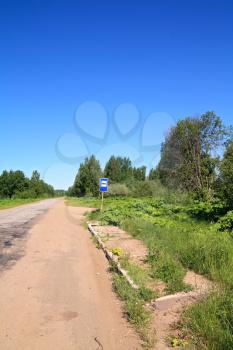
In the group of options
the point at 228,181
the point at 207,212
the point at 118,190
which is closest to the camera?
the point at 228,181

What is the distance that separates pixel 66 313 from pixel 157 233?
24.4 feet

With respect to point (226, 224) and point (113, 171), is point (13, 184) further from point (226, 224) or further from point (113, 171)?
point (226, 224)

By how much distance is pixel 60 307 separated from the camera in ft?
19.6

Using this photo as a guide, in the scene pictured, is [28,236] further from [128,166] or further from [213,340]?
[128,166]

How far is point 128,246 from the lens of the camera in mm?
11727

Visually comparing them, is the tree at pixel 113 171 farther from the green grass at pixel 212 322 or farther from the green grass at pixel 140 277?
the green grass at pixel 212 322

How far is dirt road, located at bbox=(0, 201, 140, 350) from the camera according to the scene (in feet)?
15.3

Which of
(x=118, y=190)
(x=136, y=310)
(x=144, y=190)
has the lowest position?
(x=136, y=310)

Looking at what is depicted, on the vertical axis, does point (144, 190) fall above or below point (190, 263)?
above

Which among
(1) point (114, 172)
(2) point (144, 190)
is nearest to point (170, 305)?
(2) point (144, 190)

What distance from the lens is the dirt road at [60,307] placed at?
466cm

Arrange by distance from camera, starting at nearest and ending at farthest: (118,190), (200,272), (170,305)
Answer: (170,305)
(200,272)
(118,190)

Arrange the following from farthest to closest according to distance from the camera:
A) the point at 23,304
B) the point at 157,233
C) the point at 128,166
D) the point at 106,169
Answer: the point at 128,166, the point at 106,169, the point at 157,233, the point at 23,304

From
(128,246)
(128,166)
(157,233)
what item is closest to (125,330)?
(128,246)
